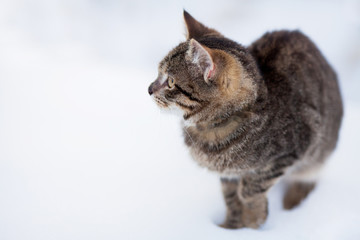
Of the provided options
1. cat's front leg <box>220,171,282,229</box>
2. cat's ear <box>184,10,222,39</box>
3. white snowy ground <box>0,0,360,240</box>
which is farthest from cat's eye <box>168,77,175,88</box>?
cat's front leg <box>220,171,282,229</box>

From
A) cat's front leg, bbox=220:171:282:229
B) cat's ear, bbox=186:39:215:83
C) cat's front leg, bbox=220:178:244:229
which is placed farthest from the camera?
Result: cat's front leg, bbox=220:178:244:229

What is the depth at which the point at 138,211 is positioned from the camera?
5.24ft

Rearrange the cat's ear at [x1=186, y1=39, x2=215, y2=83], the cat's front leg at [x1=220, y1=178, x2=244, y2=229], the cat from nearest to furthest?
the cat's ear at [x1=186, y1=39, x2=215, y2=83]
the cat
the cat's front leg at [x1=220, y1=178, x2=244, y2=229]

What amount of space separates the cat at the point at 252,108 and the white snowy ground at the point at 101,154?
0.59ft

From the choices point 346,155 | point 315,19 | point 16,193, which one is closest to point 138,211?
point 16,193

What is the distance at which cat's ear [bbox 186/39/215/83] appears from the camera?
1197 mm

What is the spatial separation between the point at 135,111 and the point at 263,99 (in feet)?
3.44

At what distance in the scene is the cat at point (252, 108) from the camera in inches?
51.3

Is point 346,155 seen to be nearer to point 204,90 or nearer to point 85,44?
point 204,90

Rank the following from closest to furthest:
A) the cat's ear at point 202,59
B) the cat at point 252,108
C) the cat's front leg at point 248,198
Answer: the cat's ear at point 202,59 < the cat at point 252,108 < the cat's front leg at point 248,198

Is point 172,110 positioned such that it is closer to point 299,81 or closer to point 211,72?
point 211,72

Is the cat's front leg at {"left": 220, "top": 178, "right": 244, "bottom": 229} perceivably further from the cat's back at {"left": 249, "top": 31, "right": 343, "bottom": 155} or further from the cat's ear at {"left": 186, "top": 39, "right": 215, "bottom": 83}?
the cat's ear at {"left": 186, "top": 39, "right": 215, "bottom": 83}

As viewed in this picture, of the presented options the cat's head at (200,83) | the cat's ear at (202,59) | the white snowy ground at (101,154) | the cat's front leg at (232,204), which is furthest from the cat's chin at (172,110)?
the cat's front leg at (232,204)

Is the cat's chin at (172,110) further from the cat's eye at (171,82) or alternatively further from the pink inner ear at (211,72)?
the pink inner ear at (211,72)
